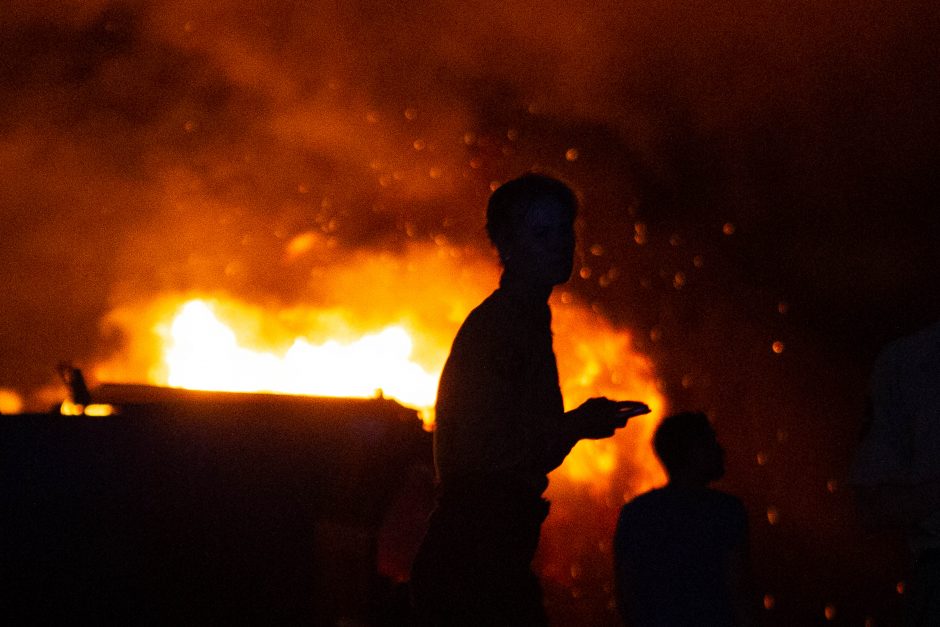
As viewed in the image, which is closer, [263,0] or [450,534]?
[450,534]

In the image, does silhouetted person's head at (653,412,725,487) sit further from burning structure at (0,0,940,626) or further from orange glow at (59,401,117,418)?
orange glow at (59,401,117,418)

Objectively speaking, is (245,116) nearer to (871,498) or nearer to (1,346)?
(1,346)

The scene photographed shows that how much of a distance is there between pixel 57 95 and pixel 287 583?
23.8ft

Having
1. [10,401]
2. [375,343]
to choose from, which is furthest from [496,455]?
[10,401]

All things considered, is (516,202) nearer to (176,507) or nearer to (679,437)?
(679,437)

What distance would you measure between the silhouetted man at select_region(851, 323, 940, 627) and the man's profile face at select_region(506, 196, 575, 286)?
674 millimetres

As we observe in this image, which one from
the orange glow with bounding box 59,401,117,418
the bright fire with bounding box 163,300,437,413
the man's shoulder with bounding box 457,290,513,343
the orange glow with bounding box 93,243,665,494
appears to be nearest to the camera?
the man's shoulder with bounding box 457,290,513,343

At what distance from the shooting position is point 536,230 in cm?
268

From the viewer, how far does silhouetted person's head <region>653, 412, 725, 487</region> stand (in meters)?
4.13

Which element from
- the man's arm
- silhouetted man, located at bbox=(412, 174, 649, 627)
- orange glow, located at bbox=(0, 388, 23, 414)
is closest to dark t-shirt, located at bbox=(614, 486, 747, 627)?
silhouetted man, located at bbox=(412, 174, 649, 627)

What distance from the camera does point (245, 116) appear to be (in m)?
11.9

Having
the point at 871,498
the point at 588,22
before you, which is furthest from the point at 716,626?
the point at 588,22

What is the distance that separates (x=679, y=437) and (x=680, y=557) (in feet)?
1.25

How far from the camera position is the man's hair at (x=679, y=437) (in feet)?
13.6
